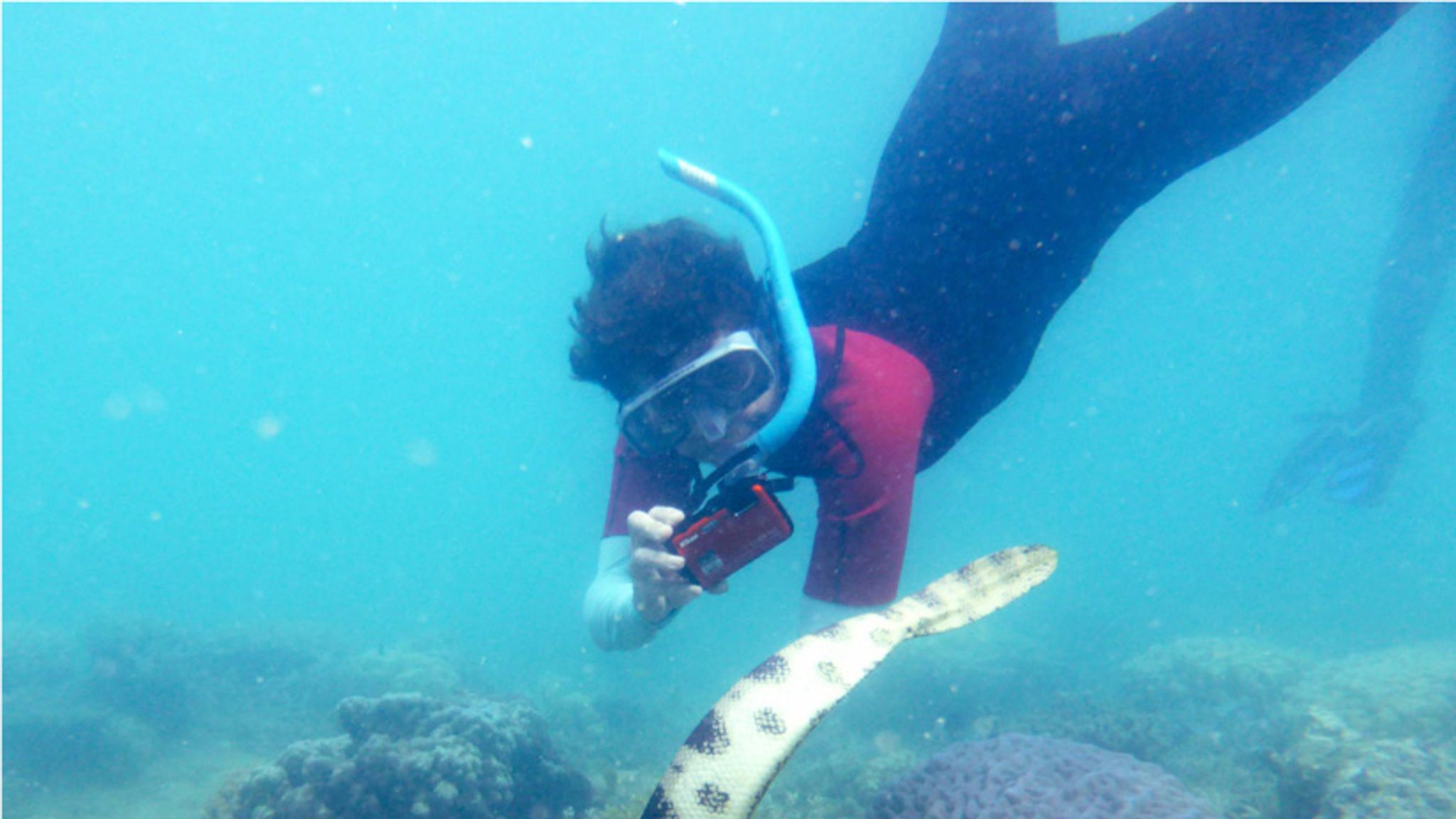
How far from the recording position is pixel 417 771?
17.4 ft

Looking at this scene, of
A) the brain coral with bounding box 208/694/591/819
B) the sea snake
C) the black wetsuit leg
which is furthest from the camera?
the brain coral with bounding box 208/694/591/819

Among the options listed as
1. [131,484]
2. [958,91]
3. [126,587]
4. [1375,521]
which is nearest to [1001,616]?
[958,91]

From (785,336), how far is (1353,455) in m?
16.3

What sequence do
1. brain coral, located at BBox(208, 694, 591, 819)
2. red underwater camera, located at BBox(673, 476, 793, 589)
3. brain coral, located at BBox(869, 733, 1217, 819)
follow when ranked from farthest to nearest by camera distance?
1. brain coral, located at BBox(208, 694, 591, 819)
2. brain coral, located at BBox(869, 733, 1217, 819)
3. red underwater camera, located at BBox(673, 476, 793, 589)

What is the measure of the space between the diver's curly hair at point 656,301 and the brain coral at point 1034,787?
3.13m

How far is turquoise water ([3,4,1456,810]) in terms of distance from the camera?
3008 cm

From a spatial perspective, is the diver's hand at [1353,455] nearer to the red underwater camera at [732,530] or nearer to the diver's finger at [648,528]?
the red underwater camera at [732,530]

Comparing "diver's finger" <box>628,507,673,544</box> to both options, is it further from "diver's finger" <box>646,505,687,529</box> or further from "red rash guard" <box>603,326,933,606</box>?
"red rash guard" <box>603,326,933,606</box>

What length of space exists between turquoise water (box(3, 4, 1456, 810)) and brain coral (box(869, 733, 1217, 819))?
12.1ft

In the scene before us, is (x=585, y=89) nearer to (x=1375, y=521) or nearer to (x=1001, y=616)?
(x=1001, y=616)

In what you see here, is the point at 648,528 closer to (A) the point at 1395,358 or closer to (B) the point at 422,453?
(A) the point at 1395,358

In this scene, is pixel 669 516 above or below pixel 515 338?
below

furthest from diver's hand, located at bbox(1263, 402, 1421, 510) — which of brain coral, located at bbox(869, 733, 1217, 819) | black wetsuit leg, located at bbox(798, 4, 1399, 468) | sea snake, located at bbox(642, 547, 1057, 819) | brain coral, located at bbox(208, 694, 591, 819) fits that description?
sea snake, located at bbox(642, 547, 1057, 819)

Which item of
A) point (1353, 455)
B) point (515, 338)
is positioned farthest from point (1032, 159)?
point (515, 338)
